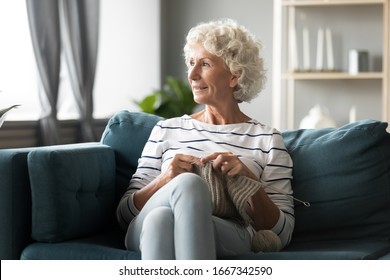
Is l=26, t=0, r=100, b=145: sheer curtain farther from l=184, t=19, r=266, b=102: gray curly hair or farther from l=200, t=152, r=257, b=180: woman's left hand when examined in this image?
l=200, t=152, r=257, b=180: woman's left hand

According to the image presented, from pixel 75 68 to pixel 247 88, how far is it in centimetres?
250

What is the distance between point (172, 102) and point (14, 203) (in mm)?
3051

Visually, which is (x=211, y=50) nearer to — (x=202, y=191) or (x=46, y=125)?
(x=202, y=191)

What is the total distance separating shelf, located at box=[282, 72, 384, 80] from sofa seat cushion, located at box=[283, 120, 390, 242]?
2.71 metres

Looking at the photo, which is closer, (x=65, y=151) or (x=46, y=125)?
(x=65, y=151)

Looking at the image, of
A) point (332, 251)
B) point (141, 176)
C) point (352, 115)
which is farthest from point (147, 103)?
point (332, 251)

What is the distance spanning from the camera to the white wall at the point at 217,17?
5.88 metres

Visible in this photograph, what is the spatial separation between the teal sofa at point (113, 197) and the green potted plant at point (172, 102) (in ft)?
8.73

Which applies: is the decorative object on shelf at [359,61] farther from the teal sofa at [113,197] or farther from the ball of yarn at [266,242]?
the ball of yarn at [266,242]

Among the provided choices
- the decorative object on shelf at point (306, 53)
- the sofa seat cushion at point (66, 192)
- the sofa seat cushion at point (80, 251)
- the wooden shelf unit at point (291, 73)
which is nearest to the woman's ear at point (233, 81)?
the sofa seat cushion at point (66, 192)

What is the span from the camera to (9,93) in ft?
15.6

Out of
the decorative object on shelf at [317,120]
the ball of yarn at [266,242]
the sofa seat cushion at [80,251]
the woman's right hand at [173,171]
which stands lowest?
the sofa seat cushion at [80,251]
